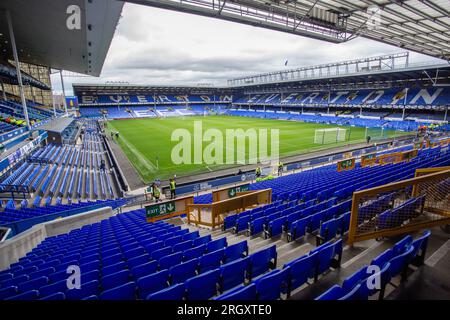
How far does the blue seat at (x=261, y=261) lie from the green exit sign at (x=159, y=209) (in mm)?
5534

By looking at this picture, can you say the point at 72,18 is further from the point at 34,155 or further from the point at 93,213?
the point at 34,155

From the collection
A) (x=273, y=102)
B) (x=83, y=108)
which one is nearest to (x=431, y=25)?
(x=273, y=102)

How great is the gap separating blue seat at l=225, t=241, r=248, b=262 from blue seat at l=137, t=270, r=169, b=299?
1211 mm

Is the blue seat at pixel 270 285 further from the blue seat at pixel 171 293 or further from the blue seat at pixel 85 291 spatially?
the blue seat at pixel 85 291

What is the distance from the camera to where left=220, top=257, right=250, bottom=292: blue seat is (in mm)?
3732

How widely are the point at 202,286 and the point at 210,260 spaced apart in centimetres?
84

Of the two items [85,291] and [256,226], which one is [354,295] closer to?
[85,291]

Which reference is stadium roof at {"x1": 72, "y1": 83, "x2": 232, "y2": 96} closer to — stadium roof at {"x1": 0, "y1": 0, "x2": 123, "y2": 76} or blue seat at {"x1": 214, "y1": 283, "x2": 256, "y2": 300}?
stadium roof at {"x1": 0, "y1": 0, "x2": 123, "y2": 76}

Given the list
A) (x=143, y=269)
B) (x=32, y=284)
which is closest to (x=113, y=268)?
(x=143, y=269)

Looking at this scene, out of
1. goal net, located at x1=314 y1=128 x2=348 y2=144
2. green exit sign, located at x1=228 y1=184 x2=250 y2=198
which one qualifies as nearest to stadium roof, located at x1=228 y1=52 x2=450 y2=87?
goal net, located at x1=314 y1=128 x2=348 y2=144

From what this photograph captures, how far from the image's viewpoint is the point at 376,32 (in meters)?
12.7

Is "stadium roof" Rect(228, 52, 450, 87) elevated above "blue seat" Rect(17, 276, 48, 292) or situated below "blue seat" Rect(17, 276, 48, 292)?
above
